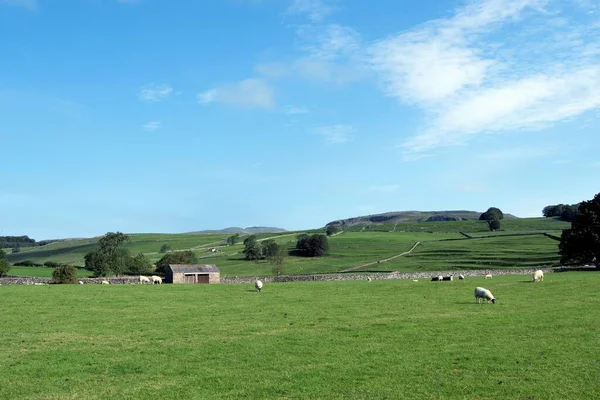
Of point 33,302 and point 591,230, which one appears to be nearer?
point 33,302

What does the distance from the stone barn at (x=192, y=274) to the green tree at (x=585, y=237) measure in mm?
47517

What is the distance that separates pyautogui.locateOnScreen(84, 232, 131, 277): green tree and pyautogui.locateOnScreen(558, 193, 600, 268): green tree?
230 feet

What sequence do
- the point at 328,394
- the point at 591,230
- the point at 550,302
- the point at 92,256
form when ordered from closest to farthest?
the point at 328,394 → the point at 550,302 → the point at 591,230 → the point at 92,256

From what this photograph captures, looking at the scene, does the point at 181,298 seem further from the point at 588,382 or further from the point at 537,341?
the point at 588,382

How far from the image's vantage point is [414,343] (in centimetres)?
1836

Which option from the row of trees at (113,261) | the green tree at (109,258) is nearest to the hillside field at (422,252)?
the row of trees at (113,261)

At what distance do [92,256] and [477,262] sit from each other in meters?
75.0

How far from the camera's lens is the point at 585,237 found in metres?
69.8

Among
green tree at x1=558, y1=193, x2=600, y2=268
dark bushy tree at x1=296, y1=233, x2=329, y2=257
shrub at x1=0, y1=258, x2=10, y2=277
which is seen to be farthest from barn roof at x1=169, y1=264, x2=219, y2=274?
dark bushy tree at x1=296, y1=233, x2=329, y2=257

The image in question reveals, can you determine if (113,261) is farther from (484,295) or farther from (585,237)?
(484,295)

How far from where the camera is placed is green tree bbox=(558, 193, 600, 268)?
227ft

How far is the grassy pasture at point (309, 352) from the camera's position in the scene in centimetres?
1292

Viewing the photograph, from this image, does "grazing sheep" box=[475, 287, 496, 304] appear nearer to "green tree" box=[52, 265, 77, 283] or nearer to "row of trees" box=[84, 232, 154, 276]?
"green tree" box=[52, 265, 77, 283]

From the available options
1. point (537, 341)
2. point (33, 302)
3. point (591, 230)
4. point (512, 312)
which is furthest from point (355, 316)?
point (591, 230)
